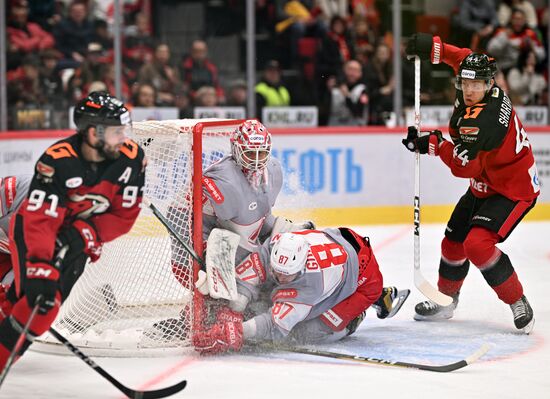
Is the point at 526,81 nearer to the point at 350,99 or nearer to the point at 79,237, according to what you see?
the point at 350,99

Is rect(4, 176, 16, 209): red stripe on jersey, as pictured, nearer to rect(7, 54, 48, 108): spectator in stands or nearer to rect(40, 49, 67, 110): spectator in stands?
rect(7, 54, 48, 108): spectator in stands

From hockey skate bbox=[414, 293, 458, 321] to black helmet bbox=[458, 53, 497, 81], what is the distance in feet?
3.63

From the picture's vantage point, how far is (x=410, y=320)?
17.4 feet

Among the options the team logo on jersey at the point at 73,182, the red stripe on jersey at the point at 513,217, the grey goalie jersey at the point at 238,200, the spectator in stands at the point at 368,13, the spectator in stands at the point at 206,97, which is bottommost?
the red stripe on jersey at the point at 513,217

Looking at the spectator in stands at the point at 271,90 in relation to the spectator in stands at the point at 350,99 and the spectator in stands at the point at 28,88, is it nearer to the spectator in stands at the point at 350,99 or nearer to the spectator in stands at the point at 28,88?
the spectator in stands at the point at 350,99

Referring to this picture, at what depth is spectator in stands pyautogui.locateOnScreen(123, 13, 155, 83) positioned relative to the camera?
8.34 meters

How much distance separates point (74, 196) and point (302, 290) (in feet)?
3.69

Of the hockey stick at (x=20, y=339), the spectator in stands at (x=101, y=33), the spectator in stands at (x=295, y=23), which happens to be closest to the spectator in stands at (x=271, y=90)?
the spectator in stands at (x=295, y=23)

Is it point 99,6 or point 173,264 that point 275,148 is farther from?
point 173,264

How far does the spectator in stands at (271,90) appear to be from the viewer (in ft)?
28.4

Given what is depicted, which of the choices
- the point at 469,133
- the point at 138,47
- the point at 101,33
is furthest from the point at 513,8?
the point at 469,133

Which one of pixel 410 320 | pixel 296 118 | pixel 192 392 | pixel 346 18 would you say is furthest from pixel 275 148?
pixel 192 392

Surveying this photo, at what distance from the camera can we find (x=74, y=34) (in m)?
8.33

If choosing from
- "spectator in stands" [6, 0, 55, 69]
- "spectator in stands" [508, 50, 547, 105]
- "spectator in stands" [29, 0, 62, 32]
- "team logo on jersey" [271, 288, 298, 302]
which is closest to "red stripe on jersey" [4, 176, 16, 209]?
"team logo on jersey" [271, 288, 298, 302]
